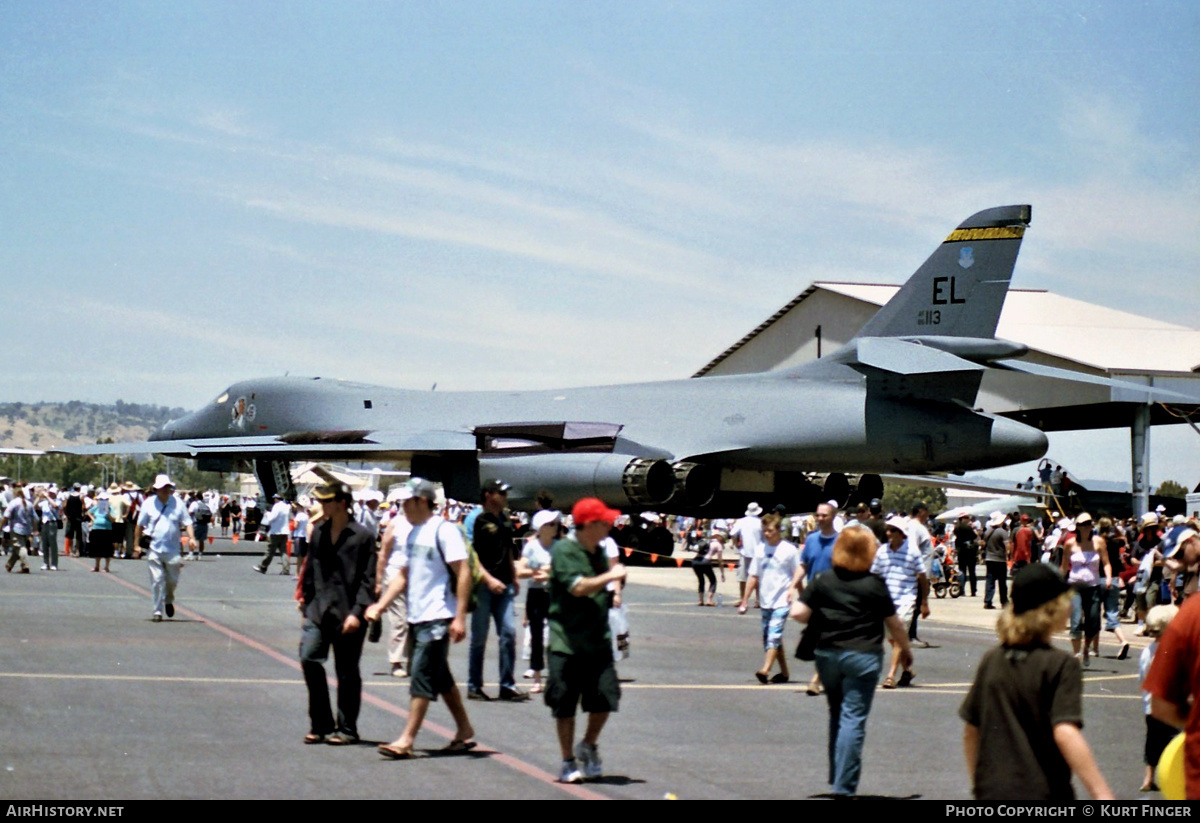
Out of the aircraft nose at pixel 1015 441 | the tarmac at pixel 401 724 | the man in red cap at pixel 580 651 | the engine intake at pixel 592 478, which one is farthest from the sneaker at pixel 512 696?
the aircraft nose at pixel 1015 441

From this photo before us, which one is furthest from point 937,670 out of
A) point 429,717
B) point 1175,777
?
point 1175,777

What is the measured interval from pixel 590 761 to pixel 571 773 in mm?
159

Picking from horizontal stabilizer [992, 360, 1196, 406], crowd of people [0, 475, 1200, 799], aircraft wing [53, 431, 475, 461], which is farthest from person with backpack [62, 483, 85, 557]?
horizontal stabilizer [992, 360, 1196, 406]

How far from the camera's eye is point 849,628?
799cm

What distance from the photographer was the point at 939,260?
91.5ft

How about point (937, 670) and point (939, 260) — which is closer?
point (937, 670)

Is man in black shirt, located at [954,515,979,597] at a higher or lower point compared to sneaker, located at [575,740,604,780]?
higher

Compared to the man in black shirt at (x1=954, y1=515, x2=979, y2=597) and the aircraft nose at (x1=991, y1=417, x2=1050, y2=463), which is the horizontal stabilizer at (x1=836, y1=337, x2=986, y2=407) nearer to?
the aircraft nose at (x1=991, y1=417, x2=1050, y2=463)

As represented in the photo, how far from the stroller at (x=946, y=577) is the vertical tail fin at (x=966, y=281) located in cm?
438

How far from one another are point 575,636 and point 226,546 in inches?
1353

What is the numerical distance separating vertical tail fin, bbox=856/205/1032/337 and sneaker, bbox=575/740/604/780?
67.7ft

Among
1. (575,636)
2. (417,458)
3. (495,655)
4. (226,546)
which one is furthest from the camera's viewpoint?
(226,546)

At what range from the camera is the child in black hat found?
16.2ft
